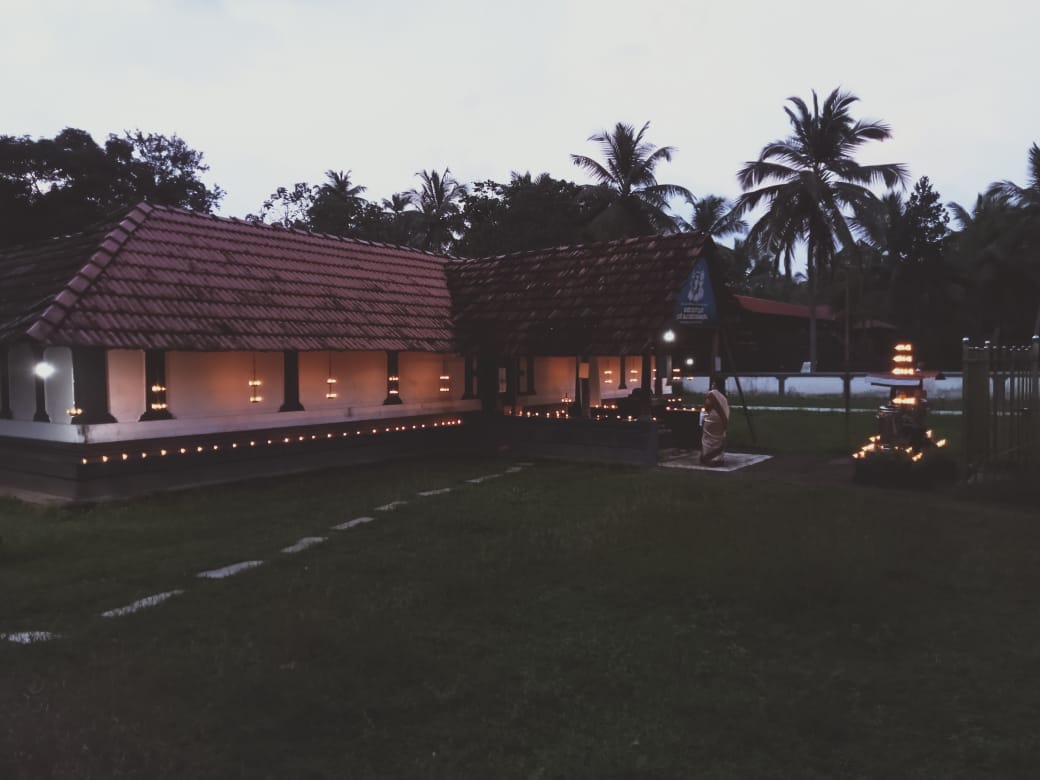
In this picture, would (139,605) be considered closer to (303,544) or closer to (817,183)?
(303,544)

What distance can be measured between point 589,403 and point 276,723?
13.1 m

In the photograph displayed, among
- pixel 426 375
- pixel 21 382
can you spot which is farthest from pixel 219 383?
pixel 426 375

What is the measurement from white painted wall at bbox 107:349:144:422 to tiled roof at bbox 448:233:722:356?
258 inches

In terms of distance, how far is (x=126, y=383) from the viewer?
11.3 m

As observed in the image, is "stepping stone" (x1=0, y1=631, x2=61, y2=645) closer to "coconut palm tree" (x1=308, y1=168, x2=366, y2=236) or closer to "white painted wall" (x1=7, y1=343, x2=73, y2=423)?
"white painted wall" (x1=7, y1=343, x2=73, y2=423)

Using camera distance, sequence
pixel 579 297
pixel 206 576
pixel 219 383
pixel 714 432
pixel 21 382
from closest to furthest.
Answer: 1. pixel 206 576
2. pixel 21 382
3. pixel 219 383
4. pixel 714 432
5. pixel 579 297

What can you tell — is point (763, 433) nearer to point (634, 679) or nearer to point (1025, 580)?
point (1025, 580)

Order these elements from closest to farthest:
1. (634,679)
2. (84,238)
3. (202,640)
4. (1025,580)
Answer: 1. (634,679)
2. (202,640)
3. (1025,580)
4. (84,238)

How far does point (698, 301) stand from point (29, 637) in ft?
40.4

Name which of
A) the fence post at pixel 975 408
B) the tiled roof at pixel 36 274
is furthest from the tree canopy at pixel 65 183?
the fence post at pixel 975 408

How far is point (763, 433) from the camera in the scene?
18484 millimetres

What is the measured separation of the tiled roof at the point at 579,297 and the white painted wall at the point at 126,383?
21.5ft

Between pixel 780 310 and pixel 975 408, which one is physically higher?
pixel 780 310

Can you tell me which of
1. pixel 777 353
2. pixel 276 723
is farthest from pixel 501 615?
pixel 777 353
